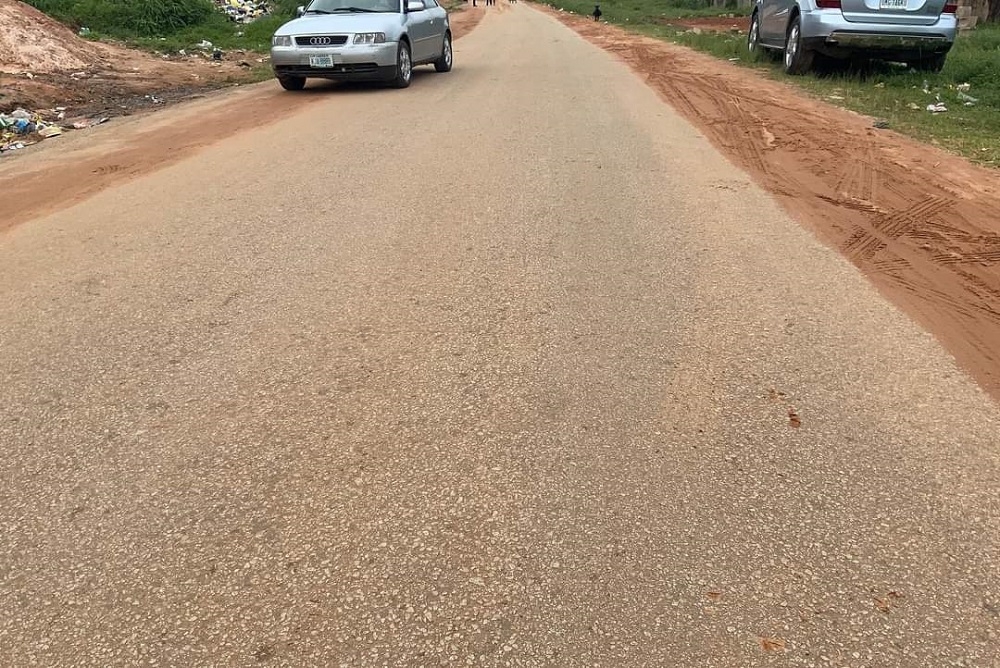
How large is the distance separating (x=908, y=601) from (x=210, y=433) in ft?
7.72

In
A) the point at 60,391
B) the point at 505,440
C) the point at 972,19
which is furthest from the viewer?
the point at 972,19

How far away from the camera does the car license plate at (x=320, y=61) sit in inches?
445

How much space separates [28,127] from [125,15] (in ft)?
35.4

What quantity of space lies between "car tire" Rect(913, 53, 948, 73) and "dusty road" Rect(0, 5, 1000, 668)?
30.3 ft

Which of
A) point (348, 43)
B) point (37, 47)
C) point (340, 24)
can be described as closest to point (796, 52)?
point (348, 43)

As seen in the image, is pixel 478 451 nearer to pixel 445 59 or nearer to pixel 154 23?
pixel 445 59

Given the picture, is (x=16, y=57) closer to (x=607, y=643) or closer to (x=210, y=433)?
(x=210, y=433)

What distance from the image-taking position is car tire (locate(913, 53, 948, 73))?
40.4ft

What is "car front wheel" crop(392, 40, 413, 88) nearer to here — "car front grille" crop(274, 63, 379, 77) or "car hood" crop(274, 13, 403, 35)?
"car hood" crop(274, 13, 403, 35)

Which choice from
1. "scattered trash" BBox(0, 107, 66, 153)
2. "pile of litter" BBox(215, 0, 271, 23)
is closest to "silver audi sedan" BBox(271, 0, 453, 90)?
"scattered trash" BBox(0, 107, 66, 153)

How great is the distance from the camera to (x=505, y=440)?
2910mm

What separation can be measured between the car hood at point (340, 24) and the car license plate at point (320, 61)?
370 millimetres

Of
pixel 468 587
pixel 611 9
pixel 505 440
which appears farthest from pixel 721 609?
pixel 611 9

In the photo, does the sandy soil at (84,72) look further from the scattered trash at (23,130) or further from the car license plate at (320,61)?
the car license plate at (320,61)
